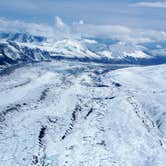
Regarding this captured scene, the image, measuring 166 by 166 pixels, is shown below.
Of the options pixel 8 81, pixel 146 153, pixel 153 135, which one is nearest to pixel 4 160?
pixel 146 153

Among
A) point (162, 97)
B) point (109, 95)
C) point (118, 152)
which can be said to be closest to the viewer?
point (118, 152)

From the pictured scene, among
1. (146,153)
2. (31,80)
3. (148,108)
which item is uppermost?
(146,153)

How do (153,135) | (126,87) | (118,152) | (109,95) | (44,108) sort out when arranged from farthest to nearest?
(126,87) < (109,95) < (44,108) < (153,135) < (118,152)

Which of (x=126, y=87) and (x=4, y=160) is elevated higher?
(x=4, y=160)

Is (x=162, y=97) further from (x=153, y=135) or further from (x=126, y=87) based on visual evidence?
(x=153, y=135)

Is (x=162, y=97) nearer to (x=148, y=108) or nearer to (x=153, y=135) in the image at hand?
(x=148, y=108)

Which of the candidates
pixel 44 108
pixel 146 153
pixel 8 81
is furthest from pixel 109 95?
pixel 146 153

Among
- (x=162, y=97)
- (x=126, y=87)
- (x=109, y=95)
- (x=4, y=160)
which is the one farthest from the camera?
(x=126, y=87)

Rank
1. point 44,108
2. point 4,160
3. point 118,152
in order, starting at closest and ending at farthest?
1. point 4,160
2. point 118,152
3. point 44,108

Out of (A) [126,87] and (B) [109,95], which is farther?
(A) [126,87]
